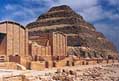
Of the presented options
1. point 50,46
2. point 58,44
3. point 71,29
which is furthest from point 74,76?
point 71,29

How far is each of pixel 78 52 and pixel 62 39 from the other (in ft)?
79.2

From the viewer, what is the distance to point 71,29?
10419cm

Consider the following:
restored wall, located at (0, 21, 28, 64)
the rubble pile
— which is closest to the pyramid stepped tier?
restored wall, located at (0, 21, 28, 64)

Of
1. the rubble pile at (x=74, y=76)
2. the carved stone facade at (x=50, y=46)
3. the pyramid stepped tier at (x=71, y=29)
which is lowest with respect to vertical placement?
the rubble pile at (x=74, y=76)

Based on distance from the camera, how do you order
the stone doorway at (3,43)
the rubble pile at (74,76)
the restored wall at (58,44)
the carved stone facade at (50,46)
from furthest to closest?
the restored wall at (58,44)
the carved stone facade at (50,46)
the stone doorway at (3,43)
the rubble pile at (74,76)

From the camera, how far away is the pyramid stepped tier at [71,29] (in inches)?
→ 3853

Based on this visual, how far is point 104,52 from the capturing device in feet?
349

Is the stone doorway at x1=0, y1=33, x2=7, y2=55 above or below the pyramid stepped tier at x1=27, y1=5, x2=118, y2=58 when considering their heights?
below

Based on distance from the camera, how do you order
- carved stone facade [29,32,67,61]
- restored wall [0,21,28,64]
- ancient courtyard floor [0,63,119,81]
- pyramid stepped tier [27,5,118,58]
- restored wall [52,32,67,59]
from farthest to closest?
pyramid stepped tier [27,5,118,58] → restored wall [52,32,67,59] → carved stone facade [29,32,67,61] → restored wall [0,21,28,64] → ancient courtyard floor [0,63,119,81]

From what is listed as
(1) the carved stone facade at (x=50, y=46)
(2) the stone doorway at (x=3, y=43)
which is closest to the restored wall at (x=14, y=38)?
(2) the stone doorway at (x=3, y=43)

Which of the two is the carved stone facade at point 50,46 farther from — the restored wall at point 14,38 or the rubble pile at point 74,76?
the rubble pile at point 74,76

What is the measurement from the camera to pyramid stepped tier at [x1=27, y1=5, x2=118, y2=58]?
321 feet

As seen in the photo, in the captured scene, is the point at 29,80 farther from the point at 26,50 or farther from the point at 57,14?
the point at 57,14

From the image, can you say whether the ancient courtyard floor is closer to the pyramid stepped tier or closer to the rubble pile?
the rubble pile
